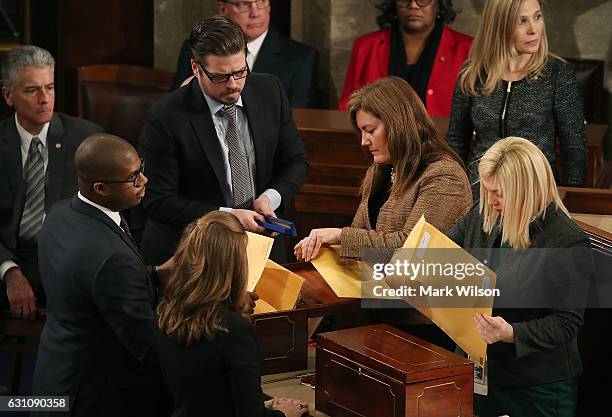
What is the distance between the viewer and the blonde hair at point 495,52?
4.46 meters

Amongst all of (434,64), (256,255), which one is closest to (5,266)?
(256,255)

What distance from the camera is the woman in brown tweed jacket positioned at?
11.7 feet

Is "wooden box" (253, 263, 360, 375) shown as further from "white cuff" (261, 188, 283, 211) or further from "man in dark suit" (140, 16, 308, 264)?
"white cuff" (261, 188, 283, 211)

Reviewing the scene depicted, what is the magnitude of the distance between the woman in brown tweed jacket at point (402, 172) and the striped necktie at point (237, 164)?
61 cm

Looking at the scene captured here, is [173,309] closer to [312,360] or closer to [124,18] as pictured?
[312,360]

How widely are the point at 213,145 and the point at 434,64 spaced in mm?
2244

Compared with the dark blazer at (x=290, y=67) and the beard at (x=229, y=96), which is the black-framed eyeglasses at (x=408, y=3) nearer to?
the dark blazer at (x=290, y=67)

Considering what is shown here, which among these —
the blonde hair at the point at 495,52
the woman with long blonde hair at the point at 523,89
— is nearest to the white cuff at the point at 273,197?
the woman with long blonde hair at the point at 523,89

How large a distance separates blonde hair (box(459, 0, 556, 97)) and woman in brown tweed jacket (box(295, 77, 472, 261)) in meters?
0.92

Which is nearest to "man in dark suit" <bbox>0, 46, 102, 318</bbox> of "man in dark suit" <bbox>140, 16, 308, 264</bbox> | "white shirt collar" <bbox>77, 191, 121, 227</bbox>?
"man in dark suit" <bbox>140, 16, 308, 264</bbox>

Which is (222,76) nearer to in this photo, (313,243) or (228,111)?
(228,111)

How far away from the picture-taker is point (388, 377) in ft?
9.66

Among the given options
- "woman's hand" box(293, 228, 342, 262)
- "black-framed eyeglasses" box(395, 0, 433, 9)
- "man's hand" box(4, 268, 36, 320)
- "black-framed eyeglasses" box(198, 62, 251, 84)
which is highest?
"black-framed eyeglasses" box(395, 0, 433, 9)

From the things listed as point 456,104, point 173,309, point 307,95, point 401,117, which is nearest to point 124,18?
point 307,95
